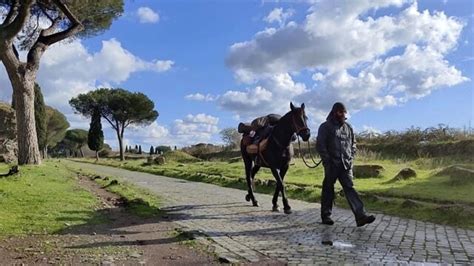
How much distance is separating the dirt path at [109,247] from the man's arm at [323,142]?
116 inches

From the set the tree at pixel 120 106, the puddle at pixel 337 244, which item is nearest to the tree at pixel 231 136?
the tree at pixel 120 106

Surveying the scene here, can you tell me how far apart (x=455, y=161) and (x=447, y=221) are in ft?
41.9

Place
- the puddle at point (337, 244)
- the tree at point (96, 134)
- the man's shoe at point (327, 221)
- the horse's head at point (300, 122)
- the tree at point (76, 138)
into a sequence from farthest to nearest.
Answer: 1. the tree at point (76, 138)
2. the tree at point (96, 134)
3. the horse's head at point (300, 122)
4. the man's shoe at point (327, 221)
5. the puddle at point (337, 244)

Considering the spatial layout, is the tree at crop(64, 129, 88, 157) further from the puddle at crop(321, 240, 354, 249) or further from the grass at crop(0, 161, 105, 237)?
the puddle at crop(321, 240, 354, 249)

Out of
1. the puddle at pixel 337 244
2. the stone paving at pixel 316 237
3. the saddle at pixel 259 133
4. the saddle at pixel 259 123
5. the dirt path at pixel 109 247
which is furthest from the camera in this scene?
the saddle at pixel 259 123

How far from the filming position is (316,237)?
331 inches

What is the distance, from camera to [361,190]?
48.1ft

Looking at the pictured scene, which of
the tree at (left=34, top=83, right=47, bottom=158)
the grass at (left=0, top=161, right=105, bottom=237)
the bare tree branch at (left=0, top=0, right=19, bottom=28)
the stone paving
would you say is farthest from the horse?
the tree at (left=34, top=83, right=47, bottom=158)

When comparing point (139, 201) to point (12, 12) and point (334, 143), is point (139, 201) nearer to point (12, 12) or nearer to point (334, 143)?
point (334, 143)

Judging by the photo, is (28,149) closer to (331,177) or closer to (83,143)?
(331,177)

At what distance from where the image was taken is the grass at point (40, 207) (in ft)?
28.9

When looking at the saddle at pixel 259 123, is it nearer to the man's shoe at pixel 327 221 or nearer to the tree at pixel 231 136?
the man's shoe at pixel 327 221

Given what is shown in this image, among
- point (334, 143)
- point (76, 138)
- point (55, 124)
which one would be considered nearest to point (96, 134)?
point (55, 124)

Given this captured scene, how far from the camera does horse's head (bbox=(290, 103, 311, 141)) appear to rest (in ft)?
36.3
